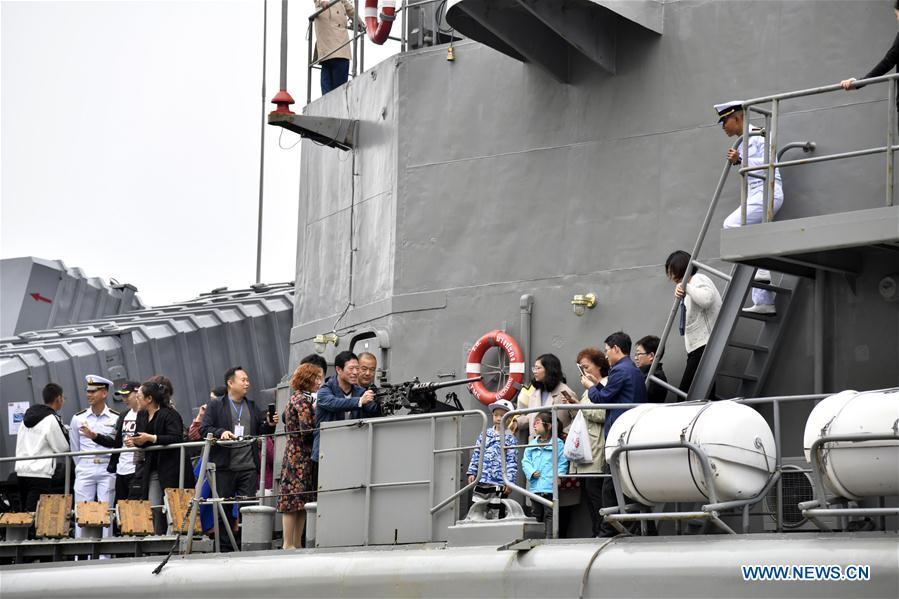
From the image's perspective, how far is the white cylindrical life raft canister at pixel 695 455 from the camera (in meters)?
7.10

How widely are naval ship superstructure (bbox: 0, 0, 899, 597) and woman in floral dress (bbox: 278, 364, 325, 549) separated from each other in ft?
1.30

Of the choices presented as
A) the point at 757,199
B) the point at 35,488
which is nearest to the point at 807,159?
the point at 757,199

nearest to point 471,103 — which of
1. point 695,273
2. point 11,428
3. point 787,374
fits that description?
point 695,273

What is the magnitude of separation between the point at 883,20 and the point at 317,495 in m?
4.91

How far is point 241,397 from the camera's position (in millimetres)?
11156

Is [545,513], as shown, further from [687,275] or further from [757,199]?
[757,199]

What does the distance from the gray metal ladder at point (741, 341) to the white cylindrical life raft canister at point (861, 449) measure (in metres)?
1.75

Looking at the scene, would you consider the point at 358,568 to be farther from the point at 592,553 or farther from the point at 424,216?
the point at 424,216

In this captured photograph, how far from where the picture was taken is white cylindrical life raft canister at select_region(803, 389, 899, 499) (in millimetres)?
6566

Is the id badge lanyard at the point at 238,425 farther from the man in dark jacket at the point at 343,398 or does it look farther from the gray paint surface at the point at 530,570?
the man in dark jacket at the point at 343,398

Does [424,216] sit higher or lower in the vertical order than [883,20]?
lower

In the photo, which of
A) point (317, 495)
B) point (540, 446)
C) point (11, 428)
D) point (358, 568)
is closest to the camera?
point (540, 446)

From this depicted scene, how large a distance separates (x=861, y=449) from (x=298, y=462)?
438 centimetres

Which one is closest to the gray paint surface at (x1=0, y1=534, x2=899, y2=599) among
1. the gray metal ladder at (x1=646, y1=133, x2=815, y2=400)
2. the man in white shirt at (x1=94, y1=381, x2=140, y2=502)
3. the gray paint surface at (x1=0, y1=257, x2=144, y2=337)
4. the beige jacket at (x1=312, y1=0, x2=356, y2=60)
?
the man in white shirt at (x1=94, y1=381, x2=140, y2=502)
